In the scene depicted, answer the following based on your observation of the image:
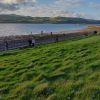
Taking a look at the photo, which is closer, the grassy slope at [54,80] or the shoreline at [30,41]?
the grassy slope at [54,80]

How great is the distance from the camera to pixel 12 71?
1680 cm

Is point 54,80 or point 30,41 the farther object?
point 30,41

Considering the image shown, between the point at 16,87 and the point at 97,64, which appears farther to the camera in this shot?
the point at 97,64

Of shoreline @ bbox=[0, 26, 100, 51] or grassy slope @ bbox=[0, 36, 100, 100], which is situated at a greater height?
grassy slope @ bbox=[0, 36, 100, 100]

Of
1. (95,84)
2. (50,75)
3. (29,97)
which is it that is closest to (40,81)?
(50,75)

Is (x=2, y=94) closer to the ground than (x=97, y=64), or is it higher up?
closer to the ground

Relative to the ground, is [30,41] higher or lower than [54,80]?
lower

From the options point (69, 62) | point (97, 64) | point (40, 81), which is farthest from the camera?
point (69, 62)

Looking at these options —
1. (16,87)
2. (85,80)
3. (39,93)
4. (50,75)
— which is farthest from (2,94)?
(85,80)

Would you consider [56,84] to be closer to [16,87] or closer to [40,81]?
[40,81]

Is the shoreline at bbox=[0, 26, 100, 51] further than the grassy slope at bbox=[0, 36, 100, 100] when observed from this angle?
Yes

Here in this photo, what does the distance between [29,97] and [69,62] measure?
208 inches

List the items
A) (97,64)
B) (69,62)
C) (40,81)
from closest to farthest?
(40,81), (97,64), (69,62)

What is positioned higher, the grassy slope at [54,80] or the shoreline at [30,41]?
the grassy slope at [54,80]
